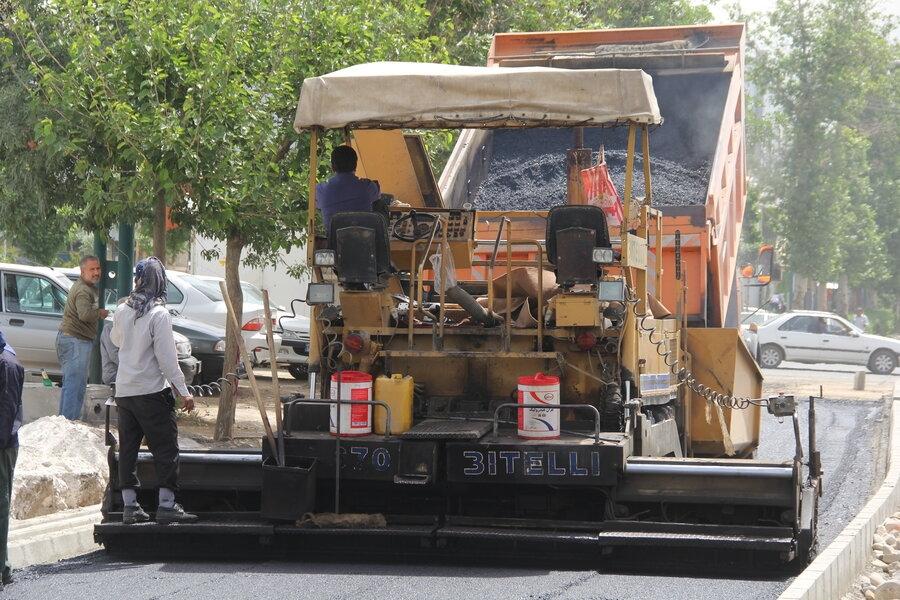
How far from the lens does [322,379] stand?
7.18m

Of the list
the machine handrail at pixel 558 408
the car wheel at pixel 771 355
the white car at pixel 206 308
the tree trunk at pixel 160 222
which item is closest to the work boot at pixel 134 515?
the machine handrail at pixel 558 408

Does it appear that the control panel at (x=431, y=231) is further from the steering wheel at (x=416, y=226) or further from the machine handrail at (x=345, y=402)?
the machine handrail at (x=345, y=402)

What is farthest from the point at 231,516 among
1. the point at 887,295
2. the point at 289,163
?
the point at 887,295

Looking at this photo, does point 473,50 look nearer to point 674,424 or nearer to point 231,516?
point 674,424

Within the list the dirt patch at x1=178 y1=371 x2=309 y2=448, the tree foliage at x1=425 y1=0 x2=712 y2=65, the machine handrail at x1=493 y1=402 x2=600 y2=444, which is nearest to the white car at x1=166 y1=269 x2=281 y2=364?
the dirt patch at x1=178 y1=371 x2=309 y2=448

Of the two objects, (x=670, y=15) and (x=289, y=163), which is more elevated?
(x=670, y=15)

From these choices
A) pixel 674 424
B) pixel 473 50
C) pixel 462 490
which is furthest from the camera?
pixel 473 50

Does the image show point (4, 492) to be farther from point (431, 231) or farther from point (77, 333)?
point (77, 333)

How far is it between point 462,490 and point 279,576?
1070mm

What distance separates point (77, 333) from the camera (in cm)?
1094

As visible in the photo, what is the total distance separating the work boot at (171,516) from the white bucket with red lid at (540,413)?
1784mm

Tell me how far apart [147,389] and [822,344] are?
22.9 m

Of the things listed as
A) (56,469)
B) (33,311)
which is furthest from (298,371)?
(56,469)

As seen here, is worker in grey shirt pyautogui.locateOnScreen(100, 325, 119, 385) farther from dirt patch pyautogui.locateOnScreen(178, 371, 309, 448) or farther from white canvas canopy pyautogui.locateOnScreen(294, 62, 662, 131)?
white canvas canopy pyautogui.locateOnScreen(294, 62, 662, 131)
